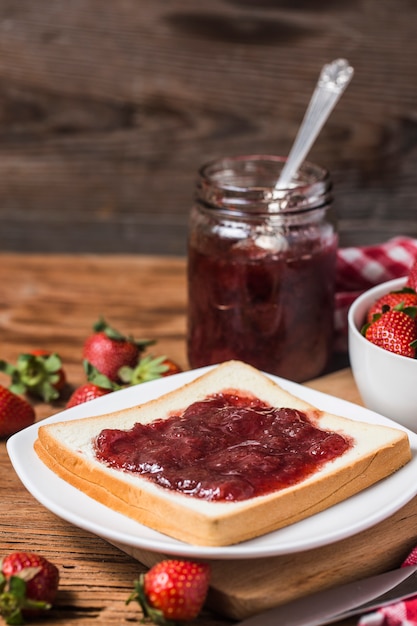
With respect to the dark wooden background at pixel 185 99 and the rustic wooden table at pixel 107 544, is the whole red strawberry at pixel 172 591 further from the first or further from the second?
the dark wooden background at pixel 185 99

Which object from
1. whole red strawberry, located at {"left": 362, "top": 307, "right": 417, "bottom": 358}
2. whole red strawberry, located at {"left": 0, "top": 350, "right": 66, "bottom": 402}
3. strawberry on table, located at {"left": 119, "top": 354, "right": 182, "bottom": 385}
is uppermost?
whole red strawberry, located at {"left": 362, "top": 307, "right": 417, "bottom": 358}

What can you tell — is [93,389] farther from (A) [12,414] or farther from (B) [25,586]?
(B) [25,586]

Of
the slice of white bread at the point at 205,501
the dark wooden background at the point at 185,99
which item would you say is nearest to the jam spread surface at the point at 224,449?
the slice of white bread at the point at 205,501

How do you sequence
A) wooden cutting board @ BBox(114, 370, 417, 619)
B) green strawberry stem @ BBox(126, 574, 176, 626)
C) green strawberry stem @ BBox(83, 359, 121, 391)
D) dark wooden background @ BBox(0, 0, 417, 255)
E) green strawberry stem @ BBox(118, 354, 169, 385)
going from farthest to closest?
dark wooden background @ BBox(0, 0, 417, 255) < green strawberry stem @ BBox(118, 354, 169, 385) < green strawberry stem @ BBox(83, 359, 121, 391) < wooden cutting board @ BBox(114, 370, 417, 619) < green strawberry stem @ BBox(126, 574, 176, 626)

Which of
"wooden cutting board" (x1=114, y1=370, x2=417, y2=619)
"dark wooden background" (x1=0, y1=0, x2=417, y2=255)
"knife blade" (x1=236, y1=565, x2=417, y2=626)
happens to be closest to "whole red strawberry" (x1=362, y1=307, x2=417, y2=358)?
"wooden cutting board" (x1=114, y1=370, x2=417, y2=619)

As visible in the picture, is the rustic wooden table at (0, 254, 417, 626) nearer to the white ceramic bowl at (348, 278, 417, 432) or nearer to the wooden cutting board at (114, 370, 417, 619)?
the wooden cutting board at (114, 370, 417, 619)

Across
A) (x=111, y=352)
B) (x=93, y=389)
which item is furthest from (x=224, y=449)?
(x=111, y=352)
